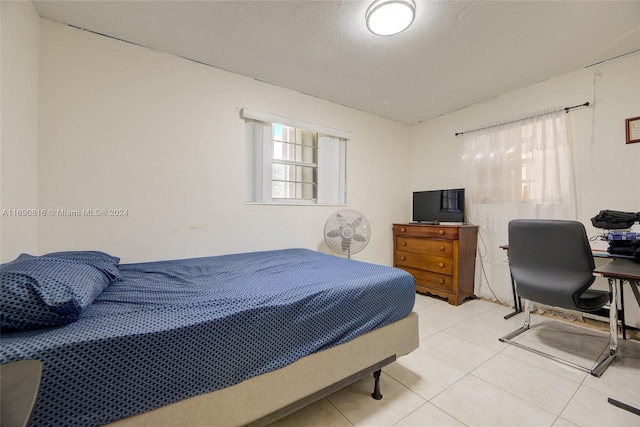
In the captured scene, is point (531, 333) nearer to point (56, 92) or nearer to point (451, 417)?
point (451, 417)

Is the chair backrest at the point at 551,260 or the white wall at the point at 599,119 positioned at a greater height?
the white wall at the point at 599,119

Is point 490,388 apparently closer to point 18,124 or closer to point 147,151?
point 147,151

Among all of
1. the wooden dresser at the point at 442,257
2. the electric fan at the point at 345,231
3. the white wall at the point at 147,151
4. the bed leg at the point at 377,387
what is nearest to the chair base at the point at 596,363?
the wooden dresser at the point at 442,257

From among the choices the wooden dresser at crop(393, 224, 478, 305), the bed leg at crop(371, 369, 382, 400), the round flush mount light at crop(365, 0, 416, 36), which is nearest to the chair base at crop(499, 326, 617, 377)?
the wooden dresser at crop(393, 224, 478, 305)

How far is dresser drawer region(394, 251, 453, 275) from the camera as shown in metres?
3.00

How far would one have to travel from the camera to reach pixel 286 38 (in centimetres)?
202

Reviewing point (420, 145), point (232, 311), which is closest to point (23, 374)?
point (232, 311)

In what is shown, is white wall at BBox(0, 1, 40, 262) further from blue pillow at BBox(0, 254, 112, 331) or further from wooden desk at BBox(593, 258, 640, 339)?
wooden desk at BBox(593, 258, 640, 339)

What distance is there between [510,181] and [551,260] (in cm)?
132

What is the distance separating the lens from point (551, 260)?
1858 millimetres

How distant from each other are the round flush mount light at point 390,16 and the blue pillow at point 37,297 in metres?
2.13

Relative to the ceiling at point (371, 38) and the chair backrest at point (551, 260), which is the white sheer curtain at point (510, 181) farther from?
the chair backrest at point (551, 260)

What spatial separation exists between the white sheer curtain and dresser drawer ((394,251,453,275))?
1.80 ft

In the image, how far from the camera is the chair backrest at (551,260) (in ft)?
5.65
